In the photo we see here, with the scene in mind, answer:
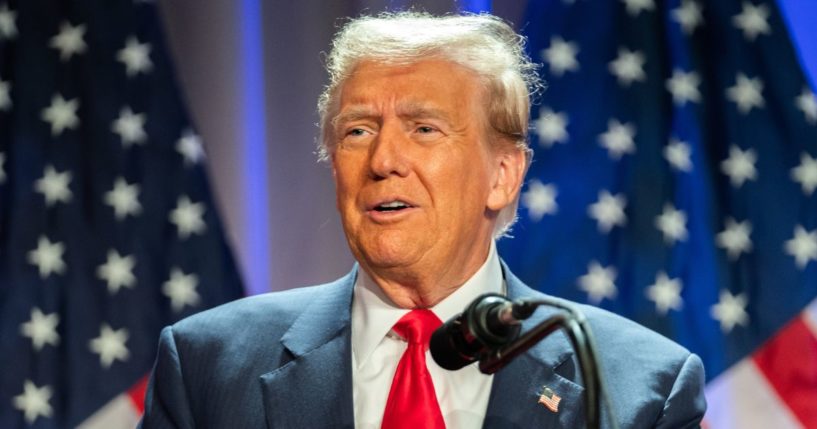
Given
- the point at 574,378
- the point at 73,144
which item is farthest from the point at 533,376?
the point at 73,144

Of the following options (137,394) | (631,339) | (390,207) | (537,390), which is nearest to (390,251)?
(390,207)

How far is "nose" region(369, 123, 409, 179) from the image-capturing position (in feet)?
7.39

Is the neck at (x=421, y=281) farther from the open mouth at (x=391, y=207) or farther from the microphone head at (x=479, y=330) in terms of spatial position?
the microphone head at (x=479, y=330)

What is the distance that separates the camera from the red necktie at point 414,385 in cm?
219

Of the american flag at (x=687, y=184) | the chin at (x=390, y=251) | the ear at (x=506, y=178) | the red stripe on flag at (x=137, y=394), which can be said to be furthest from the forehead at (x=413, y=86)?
the red stripe on flag at (x=137, y=394)

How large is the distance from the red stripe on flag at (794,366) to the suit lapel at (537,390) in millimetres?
1009

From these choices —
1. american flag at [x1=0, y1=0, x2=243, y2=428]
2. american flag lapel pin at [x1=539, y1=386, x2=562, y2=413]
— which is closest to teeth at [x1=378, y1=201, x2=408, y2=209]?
american flag lapel pin at [x1=539, y1=386, x2=562, y2=413]

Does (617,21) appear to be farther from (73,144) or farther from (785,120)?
(73,144)

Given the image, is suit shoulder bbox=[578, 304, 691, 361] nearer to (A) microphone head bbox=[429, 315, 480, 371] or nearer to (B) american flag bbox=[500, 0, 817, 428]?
(B) american flag bbox=[500, 0, 817, 428]

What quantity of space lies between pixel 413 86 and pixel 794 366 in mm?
1480

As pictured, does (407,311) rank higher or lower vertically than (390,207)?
lower

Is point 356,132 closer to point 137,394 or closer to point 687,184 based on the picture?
point 137,394

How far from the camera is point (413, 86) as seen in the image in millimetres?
2357

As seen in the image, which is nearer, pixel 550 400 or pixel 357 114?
pixel 550 400
